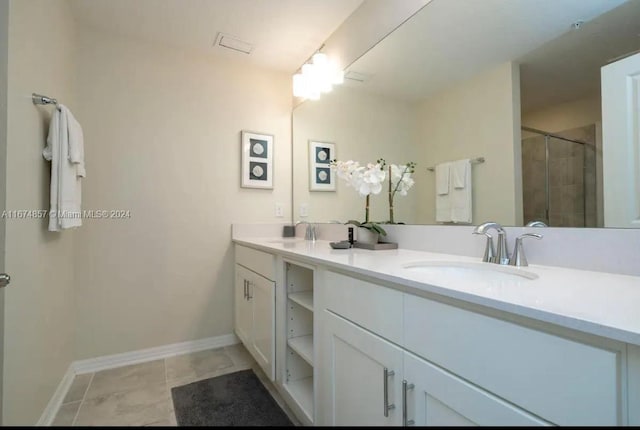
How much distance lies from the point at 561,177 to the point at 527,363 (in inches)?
28.7

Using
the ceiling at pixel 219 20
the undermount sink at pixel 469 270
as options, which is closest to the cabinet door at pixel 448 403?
the undermount sink at pixel 469 270

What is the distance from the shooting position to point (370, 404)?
88cm

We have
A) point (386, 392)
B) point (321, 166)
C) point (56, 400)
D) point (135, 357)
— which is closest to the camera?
point (386, 392)

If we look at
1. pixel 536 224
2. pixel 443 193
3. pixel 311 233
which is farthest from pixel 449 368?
pixel 311 233

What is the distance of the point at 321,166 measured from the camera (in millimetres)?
2254

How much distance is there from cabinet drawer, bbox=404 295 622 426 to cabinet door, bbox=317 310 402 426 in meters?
0.15

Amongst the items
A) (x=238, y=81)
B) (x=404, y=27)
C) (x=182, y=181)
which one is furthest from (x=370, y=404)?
(x=238, y=81)

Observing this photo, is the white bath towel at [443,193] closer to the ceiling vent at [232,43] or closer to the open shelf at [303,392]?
the open shelf at [303,392]

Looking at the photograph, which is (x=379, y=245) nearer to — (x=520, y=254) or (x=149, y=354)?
(x=520, y=254)

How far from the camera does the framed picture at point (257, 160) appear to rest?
2.32 m

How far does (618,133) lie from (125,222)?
2454 millimetres

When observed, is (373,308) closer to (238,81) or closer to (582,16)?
(582,16)

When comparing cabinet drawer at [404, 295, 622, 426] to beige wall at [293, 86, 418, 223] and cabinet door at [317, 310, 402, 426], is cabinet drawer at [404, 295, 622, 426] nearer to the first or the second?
cabinet door at [317, 310, 402, 426]

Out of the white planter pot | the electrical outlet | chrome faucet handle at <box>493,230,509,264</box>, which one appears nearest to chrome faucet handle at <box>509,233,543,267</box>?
chrome faucet handle at <box>493,230,509,264</box>
